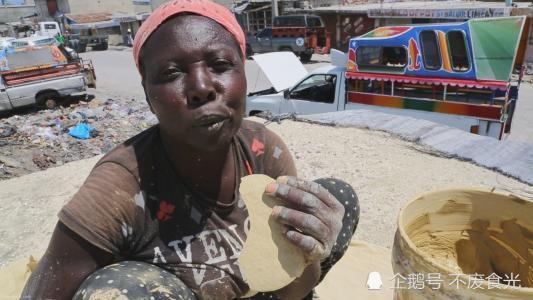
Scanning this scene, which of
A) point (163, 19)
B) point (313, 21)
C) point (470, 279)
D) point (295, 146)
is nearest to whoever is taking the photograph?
point (470, 279)

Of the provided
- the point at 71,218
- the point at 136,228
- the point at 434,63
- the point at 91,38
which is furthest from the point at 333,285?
the point at 91,38

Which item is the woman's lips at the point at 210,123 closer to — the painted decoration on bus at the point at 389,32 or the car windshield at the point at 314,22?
the painted decoration on bus at the point at 389,32

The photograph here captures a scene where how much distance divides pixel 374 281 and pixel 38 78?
10444 mm

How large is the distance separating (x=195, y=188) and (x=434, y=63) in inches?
218

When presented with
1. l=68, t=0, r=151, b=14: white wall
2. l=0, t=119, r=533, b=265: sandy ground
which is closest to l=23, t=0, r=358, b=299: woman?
l=0, t=119, r=533, b=265: sandy ground

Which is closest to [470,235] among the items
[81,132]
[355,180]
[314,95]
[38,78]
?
[355,180]

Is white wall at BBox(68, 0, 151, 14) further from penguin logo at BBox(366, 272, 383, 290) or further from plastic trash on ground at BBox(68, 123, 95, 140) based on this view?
penguin logo at BBox(366, 272, 383, 290)

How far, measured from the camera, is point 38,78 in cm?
1048

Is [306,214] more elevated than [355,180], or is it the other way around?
[306,214]

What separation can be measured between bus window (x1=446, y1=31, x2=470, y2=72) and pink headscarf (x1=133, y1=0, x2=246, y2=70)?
5426 millimetres

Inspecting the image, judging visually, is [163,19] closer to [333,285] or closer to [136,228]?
[136,228]

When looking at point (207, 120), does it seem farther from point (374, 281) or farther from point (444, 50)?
point (444, 50)

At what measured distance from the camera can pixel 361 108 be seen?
6.95 meters

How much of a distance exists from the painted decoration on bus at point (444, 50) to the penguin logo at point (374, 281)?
398cm
